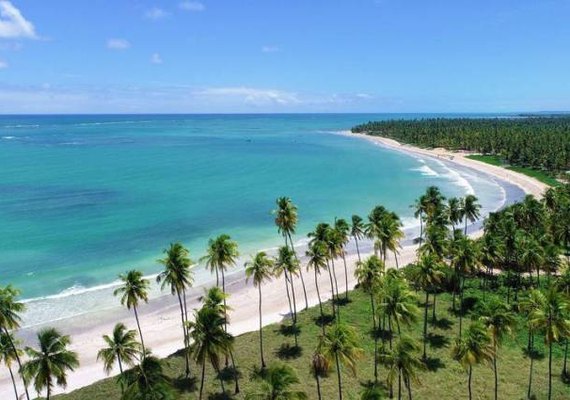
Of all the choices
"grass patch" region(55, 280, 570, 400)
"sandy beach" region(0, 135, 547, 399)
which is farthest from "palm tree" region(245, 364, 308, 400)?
"sandy beach" region(0, 135, 547, 399)

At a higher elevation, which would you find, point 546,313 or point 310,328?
point 546,313

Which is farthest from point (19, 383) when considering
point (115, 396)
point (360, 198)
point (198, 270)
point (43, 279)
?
point (360, 198)

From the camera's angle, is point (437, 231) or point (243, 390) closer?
point (243, 390)

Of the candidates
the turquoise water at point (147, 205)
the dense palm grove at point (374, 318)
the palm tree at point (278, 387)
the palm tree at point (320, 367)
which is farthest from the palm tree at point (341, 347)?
the turquoise water at point (147, 205)

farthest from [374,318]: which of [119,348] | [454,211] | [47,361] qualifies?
[454,211]

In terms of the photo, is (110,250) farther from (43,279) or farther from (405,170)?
(405,170)

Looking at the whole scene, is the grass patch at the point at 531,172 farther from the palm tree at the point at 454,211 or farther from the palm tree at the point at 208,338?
the palm tree at the point at 208,338
